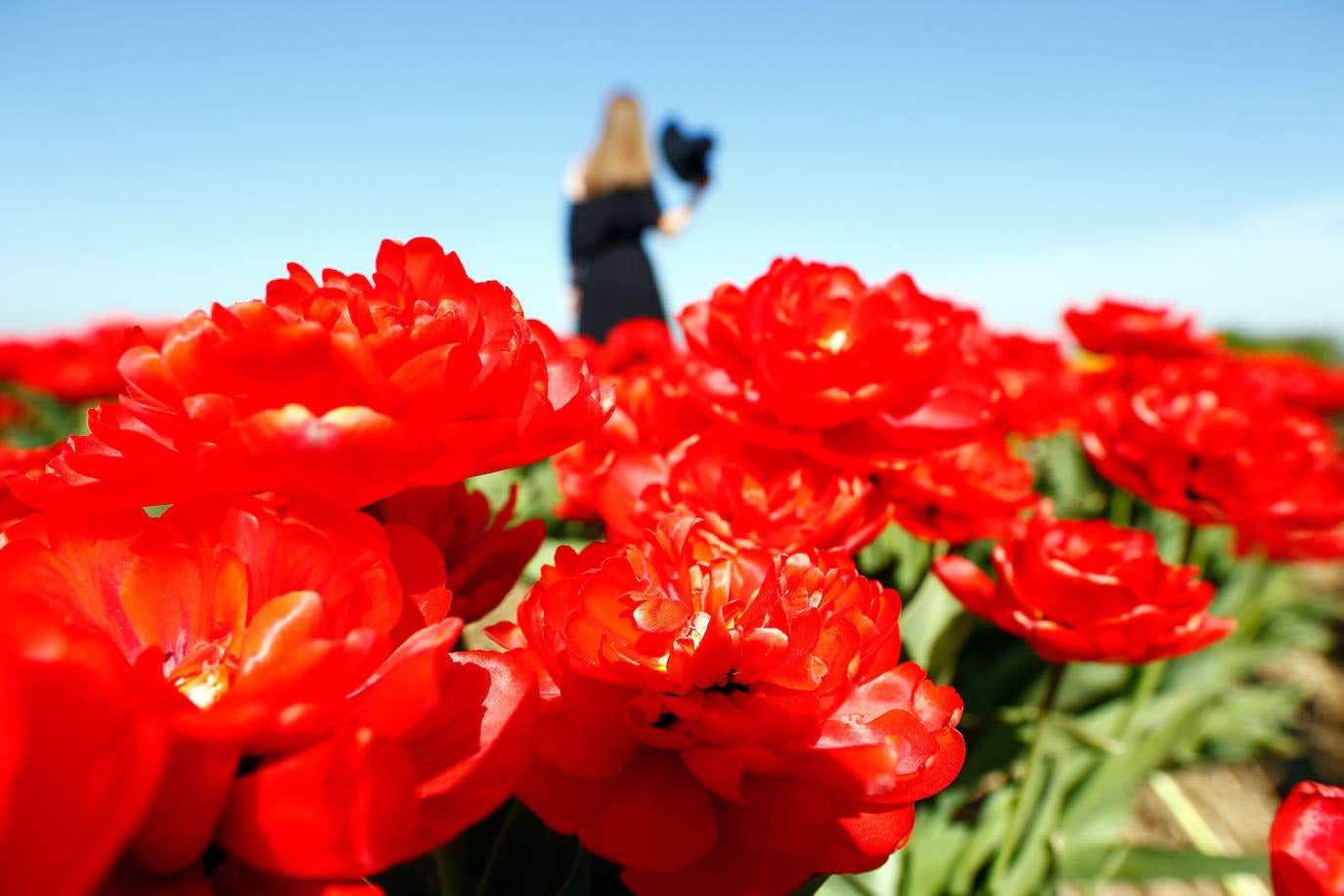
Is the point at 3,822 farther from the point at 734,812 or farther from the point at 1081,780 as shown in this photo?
the point at 1081,780

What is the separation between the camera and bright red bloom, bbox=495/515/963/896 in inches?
11.0

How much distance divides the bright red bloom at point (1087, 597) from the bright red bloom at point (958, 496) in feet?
0.11

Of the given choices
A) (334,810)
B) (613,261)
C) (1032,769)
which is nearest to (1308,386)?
(1032,769)

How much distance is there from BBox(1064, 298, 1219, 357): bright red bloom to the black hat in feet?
7.53

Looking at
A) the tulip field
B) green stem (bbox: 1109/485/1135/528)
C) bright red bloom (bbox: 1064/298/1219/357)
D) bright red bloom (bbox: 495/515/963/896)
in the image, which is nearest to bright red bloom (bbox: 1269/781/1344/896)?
the tulip field

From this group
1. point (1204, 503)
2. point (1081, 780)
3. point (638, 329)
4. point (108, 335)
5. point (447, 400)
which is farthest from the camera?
point (108, 335)

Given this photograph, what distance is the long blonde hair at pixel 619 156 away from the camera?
358cm

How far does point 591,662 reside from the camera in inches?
11.5

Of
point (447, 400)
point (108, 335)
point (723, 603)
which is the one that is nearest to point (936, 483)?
point (723, 603)

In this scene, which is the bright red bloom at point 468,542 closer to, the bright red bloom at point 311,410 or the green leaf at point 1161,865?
the bright red bloom at point 311,410

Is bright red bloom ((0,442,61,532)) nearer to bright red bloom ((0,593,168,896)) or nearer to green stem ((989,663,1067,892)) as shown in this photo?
bright red bloom ((0,593,168,896))

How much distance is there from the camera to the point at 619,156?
11.8 feet

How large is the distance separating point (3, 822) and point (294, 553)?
0.09 metres

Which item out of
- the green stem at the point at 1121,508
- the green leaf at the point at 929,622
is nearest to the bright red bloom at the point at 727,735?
the green leaf at the point at 929,622
